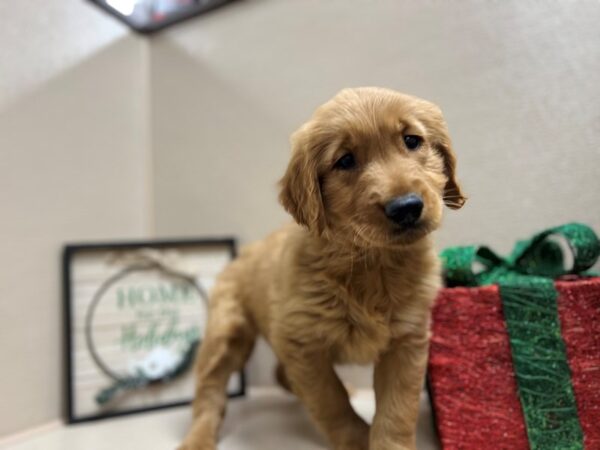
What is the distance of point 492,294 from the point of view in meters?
1.16

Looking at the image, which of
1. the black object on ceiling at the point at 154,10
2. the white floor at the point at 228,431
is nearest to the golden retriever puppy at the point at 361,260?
the white floor at the point at 228,431

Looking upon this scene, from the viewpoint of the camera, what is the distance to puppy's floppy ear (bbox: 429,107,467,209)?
1.08 meters

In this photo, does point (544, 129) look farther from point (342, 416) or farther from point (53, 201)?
point (53, 201)

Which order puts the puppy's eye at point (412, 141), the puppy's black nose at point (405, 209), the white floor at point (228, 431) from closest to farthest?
the puppy's black nose at point (405, 209), the puppy's eye at point (412, 141), the white floor at point (228, 431)

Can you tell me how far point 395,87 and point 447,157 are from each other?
453 millimetres

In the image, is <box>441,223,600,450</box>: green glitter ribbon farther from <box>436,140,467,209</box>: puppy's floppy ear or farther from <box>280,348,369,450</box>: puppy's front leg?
<box>280,348,369,450</box>: puppy's front leg

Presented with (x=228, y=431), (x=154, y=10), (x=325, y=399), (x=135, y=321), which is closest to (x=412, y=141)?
(x=325, y=399)

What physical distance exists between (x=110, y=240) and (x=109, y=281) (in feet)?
0.73

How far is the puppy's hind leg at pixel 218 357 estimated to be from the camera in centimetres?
135

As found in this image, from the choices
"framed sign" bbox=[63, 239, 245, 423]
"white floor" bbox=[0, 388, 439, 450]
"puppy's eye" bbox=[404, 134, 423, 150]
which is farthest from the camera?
"framed sign" bbox=[63, 239, 245, 423]

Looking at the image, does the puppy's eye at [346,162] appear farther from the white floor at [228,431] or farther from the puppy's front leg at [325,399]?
the white floor at [228,431]

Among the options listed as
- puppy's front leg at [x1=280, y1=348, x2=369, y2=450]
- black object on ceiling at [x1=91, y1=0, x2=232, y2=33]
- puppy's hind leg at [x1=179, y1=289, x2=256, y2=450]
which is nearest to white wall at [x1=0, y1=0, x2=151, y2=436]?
black object on ceiling at [x1=91, y1=0, x2=232, y2=33]

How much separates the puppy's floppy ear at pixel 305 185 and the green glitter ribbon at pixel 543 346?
1.39ft

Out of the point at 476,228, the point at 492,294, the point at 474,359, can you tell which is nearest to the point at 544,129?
the point at 476,228
